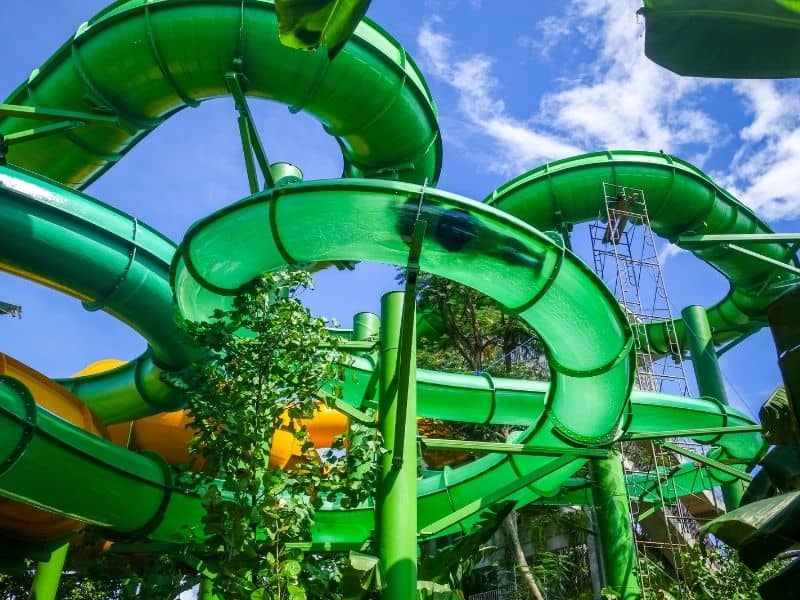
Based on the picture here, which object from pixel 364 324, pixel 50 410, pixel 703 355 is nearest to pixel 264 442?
pixel 50 410

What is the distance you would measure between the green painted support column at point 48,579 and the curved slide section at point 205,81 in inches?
165

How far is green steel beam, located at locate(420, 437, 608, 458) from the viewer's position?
624 cm

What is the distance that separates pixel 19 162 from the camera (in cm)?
752

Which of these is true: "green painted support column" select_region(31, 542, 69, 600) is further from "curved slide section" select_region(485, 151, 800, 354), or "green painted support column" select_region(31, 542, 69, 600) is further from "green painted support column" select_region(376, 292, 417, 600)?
"curved slide section" select_region(485, 151, 800, 354)

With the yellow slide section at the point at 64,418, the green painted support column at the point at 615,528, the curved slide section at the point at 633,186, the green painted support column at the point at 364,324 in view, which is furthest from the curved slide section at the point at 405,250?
the curved slide section at the point at 633,186

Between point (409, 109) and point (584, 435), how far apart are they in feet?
12.0

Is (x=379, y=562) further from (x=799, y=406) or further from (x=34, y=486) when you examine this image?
(x=799, y=406)

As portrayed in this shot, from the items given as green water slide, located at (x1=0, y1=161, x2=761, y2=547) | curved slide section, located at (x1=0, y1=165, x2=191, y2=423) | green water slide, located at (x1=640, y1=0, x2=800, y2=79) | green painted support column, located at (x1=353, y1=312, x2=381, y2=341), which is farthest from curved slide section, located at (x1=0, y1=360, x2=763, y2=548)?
green water slide, located at (x1=640, y1=0, x2=800, y2=79)

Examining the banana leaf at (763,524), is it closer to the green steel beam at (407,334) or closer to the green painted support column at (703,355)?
the green steel beam at (407,334)

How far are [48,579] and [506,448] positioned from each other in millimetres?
5138

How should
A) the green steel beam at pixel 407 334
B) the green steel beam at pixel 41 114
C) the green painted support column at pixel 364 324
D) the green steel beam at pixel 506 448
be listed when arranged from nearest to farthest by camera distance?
the green steel beam at pixel 407 334, the green steel beam at pixel 41 114, the green steel beam at pixel 506 448, the green painted support column at pixel 364 324

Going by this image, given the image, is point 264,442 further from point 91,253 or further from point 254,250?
point 91,253

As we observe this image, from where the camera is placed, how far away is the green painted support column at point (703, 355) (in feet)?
39.0

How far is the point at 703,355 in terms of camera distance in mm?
12094
